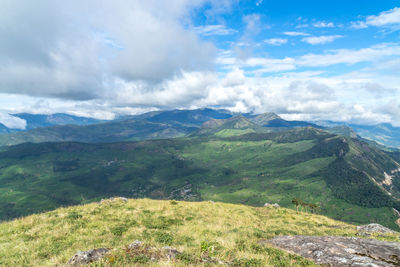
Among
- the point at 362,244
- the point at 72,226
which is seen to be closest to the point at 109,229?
the point at 72,226

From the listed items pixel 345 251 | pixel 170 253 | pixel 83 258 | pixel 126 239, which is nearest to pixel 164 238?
pixel 126 239

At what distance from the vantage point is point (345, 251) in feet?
41.1

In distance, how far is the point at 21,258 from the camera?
11203mm

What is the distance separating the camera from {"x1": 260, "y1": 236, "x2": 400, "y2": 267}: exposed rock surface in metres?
11.0

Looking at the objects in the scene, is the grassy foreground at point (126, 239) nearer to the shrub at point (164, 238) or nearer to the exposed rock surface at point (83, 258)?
the shrub at point (164, 238)

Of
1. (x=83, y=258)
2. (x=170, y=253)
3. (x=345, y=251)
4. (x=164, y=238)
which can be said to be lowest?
(x=164, y=238)

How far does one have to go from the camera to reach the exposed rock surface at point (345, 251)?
1104cm

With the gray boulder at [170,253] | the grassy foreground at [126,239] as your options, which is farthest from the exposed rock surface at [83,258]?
the gray boulder at [170,253]

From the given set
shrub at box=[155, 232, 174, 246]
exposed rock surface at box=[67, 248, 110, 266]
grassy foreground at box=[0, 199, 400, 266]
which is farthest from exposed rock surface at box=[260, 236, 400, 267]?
exposed rock surface at box=[67, 248, 110, 266]

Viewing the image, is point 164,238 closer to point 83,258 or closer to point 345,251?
point 83,258

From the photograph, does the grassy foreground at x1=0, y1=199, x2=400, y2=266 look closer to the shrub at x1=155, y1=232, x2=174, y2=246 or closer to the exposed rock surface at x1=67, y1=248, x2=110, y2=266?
the shrub at x1=155, y1=232, x2=174, y2=246

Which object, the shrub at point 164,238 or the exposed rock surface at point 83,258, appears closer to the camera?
the exposed rock surface at point 83,258

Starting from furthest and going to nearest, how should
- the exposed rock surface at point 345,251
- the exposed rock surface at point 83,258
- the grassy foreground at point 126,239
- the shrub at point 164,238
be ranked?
the shrub at point 164,238 → the exposed rock surface at point 345,251 → the grassy foreground at point 126,239 → the exposed rock surface at point 83,258

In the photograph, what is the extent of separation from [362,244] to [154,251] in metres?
14.7
